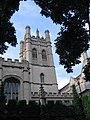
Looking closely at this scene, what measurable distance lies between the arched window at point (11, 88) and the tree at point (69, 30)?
86.3 feet

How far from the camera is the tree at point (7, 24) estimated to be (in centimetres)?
1306

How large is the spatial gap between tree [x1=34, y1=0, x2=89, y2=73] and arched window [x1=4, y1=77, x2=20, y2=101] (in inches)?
1036

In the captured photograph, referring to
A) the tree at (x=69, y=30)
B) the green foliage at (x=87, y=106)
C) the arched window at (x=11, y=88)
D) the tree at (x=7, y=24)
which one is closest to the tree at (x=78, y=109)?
the green foliage at (x=87, y=106)

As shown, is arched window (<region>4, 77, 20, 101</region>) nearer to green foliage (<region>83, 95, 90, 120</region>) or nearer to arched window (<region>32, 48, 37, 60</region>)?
green foliage (<region>83, 95, 90, 120</region>)

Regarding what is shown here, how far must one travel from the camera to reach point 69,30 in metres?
14.2

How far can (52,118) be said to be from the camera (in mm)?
28891

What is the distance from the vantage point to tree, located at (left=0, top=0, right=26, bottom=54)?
13061 mm

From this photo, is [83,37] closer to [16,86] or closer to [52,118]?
[52,118]

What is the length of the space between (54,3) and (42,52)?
47.0 metres

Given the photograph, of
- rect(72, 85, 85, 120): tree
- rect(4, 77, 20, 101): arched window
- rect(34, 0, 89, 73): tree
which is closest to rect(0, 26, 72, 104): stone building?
rect(4, 77, 20, 101): arched window

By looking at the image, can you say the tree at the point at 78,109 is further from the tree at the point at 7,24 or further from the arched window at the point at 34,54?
the arched window at the point at 34,54

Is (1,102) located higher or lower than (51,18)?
lower

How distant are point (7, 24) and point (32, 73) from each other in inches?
1595

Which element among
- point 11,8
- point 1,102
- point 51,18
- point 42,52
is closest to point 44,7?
point 51,18
